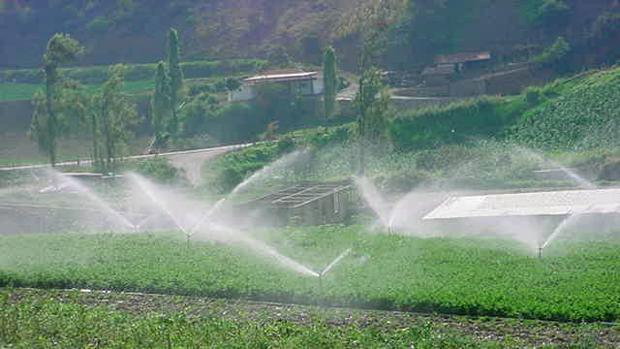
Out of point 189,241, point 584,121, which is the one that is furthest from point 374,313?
point 584,121

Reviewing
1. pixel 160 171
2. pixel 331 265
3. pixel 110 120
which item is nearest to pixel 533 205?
pixel 331 265

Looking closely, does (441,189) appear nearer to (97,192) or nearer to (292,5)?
(97,192)

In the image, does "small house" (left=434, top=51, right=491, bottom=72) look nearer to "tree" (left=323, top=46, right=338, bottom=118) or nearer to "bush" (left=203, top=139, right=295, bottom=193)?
"tree" (left=323, top=46, right=338, bottom=118)

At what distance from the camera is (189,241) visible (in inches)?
1129

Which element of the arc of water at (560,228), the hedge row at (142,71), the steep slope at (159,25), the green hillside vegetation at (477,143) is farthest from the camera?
the steep slope at (159,25)

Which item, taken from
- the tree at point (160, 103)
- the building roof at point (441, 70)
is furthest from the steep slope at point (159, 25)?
the tree at point (160, 103)

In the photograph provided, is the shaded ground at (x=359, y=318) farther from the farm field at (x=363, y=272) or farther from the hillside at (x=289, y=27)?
the hillside at (x=289, y=27)

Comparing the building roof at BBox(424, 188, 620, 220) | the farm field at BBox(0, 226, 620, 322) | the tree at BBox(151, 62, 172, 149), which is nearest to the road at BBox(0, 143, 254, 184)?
the tree at BBox(151, 62, 172, 149)

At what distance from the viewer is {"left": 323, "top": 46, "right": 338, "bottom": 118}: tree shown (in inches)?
2023

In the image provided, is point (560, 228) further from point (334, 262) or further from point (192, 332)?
point (192, 332)

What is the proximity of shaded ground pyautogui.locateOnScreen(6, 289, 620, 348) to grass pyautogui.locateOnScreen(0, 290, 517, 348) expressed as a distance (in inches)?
10.8

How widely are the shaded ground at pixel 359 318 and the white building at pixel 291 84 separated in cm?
3494

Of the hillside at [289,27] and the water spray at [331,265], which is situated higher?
the hillside at [289,27]

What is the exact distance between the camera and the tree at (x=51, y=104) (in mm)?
47406
